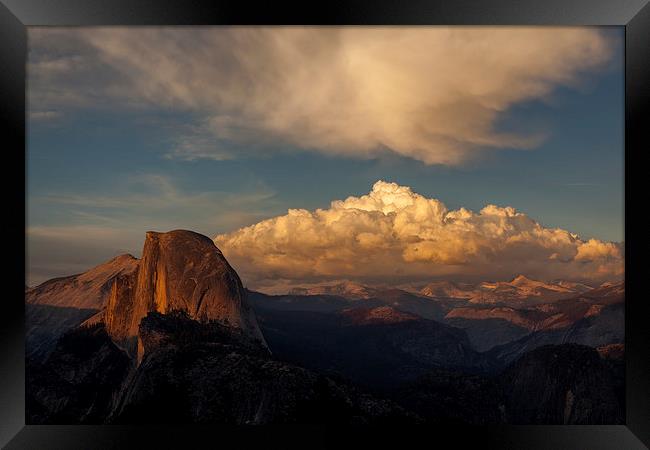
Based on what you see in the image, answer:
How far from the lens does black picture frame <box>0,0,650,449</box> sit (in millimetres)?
4309

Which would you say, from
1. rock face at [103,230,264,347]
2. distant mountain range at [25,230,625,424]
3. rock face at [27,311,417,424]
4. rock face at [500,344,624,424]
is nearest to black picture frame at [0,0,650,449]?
rock face at [27,311,417,424]

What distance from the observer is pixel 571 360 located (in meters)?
21.0

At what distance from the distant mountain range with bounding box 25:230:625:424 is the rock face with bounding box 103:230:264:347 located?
2.4 inches

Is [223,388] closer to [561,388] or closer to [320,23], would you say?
[320,23]

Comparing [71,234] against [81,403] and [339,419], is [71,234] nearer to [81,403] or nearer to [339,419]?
[339,419]

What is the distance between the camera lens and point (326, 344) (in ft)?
74.4

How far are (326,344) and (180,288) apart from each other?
716 centimetres

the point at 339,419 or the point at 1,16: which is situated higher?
the point at 1,16

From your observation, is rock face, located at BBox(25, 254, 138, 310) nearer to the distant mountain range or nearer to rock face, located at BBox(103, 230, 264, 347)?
the distant mountain range

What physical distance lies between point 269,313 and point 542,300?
36.5ft

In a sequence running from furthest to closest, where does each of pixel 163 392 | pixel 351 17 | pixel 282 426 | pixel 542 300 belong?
pixel 542 300
pixel 163 392
pixel 282 426
pixel 351 17

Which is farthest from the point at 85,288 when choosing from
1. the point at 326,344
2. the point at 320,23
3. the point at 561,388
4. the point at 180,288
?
the point at 320,23

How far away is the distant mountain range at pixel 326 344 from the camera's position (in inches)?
627

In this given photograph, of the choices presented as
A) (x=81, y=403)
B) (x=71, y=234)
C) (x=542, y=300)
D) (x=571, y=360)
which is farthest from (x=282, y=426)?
(x=81, y=403)
